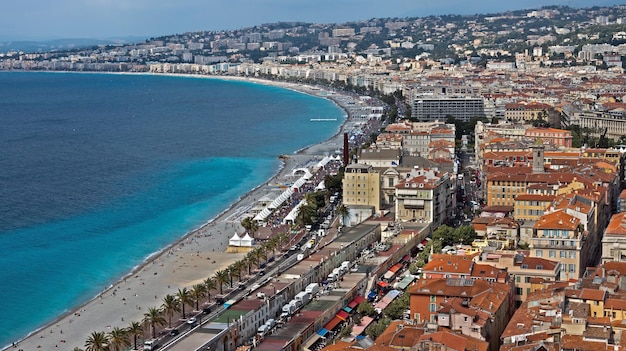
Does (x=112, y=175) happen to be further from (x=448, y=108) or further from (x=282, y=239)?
(x=448, y=108)

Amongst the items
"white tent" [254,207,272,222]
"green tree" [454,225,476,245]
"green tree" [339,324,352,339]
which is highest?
"green tree" [454,225,476,245]

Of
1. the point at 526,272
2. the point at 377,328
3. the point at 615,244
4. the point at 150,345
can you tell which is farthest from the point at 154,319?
the point at 615,244

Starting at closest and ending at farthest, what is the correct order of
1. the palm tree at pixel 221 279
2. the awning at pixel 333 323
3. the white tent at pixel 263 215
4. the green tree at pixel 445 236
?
the awning at pixel 333 323
the palm tree at pixel 221 279
the green tree at pixel 445 236
the white tent at pixel 263 215

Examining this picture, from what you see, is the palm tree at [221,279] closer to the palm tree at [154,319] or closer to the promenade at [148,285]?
the promenade at [148,285]

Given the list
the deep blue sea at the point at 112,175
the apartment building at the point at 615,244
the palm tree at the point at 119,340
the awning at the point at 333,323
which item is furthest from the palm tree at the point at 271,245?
the apartment building at the point at 615,244

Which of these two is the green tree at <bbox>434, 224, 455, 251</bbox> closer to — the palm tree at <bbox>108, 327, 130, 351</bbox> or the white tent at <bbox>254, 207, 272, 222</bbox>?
the white tent at <bbox>254, 207, 272, 222</bbox>

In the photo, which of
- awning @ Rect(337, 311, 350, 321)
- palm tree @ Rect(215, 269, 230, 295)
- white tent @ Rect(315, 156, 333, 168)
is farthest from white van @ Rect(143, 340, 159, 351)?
white tent @ Rect(315, 156, 333, 168)
